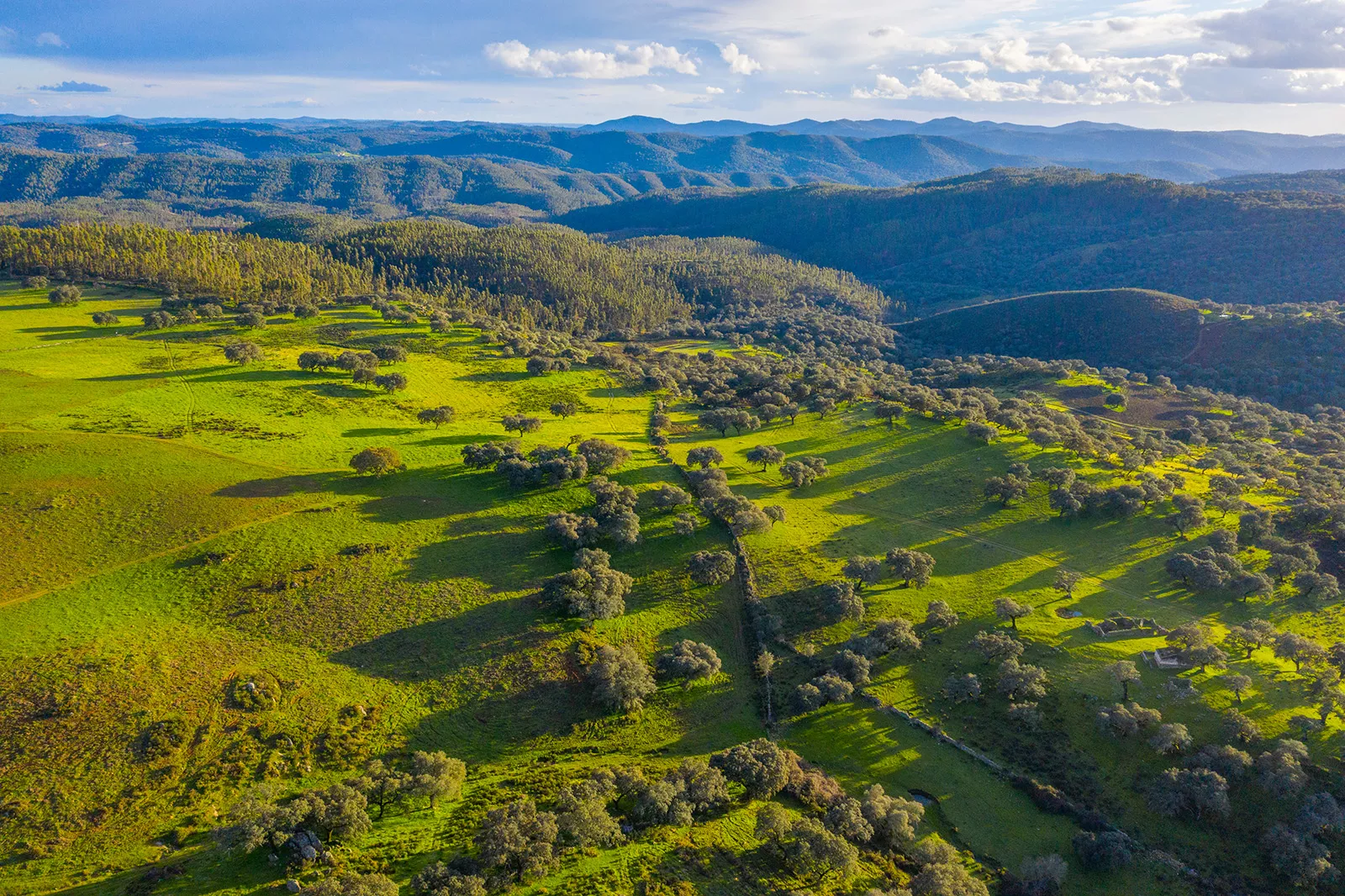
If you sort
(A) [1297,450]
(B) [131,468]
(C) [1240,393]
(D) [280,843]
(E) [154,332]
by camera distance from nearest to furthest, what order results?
1. (D) [280,843]
2. (B) [131,468]
3. (A) [1297,450]
4. (E) [154,332]
5. (C) [1240,393]

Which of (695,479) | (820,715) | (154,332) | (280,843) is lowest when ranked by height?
(820,715)

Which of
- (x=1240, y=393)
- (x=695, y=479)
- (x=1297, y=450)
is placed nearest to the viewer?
(x=695, y=479)

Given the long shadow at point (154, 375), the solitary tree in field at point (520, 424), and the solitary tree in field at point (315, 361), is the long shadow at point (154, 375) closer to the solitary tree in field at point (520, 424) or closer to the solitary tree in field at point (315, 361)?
the solitary tree in field at point (315, 361)

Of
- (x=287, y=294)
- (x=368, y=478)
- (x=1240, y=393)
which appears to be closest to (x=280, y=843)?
(x=368, y=478)

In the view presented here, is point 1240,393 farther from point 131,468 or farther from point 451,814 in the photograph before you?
point 131,468

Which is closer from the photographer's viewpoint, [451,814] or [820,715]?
[451,814]

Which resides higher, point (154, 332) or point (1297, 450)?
point (154, 332)
